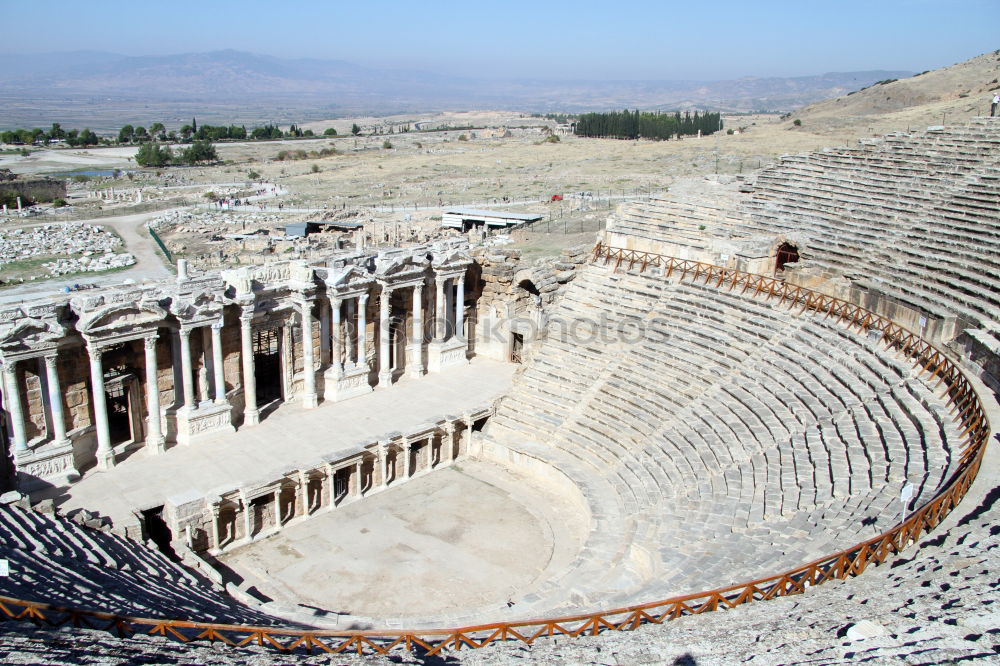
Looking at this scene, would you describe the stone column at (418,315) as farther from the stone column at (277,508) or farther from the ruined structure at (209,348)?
the stone column at (277,508)

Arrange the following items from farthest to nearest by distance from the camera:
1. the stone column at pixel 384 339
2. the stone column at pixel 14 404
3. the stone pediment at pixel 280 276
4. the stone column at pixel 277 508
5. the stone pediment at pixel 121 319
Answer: the stone column at pixel 384 339, the stone pediment at pixel 280 276, the stone column at pixel 277 508, the stone pediment at pixel 121 319, the stone column at pixel 14 404

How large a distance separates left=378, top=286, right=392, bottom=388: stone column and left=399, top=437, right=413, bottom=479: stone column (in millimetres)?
4327

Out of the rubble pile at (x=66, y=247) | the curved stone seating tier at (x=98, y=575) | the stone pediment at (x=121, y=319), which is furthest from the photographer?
the rubble pile at (x=66, y=247)

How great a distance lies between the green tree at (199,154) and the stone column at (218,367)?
3600 inches

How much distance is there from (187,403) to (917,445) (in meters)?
16.6

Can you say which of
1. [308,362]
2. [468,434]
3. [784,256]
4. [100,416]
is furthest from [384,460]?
[784,256]

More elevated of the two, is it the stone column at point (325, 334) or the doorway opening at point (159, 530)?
the stone column at point (325, 334)

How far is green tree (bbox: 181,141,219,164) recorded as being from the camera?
342 feet

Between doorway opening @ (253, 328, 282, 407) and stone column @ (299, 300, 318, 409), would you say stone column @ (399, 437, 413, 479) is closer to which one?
stone column @ (299, 300, 318, 409)

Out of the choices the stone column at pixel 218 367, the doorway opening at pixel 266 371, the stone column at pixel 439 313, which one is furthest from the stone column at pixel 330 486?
the stone column at pixel 439 313

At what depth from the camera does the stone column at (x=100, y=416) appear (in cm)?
1895

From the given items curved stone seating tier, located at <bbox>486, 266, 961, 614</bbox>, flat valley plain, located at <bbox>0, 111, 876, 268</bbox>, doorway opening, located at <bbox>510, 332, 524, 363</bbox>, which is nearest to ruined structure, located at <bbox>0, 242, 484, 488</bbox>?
doorway opening, located at <bbox>510, 332, 524, 363</bbox>

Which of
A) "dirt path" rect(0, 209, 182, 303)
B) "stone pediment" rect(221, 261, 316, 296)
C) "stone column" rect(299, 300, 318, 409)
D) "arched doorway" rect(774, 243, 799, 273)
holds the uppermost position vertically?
"arched doorway" rect(774, 243, 799, 273)

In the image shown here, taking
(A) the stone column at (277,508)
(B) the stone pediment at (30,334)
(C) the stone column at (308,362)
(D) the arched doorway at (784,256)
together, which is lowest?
(A) the stone column at (277,508)
